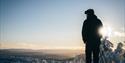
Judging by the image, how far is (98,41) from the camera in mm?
15070

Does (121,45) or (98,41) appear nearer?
(98,41)

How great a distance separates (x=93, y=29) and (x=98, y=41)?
54 centimetres

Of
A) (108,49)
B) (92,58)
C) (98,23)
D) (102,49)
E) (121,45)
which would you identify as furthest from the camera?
(121,45)

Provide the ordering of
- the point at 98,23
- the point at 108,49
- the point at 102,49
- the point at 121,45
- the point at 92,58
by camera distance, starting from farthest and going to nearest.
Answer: the point at 121,45 → the point at 108,49 → the point at 102,49 → the point at 92,58 → the point at 98,23

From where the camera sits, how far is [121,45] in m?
61.5

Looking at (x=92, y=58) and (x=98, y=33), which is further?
(x=92, y=58)

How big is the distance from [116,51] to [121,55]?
2.12m

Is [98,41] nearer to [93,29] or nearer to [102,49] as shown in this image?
[93,29]

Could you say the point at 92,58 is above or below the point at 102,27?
below

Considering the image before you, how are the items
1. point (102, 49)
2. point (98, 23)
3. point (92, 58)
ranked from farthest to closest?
point (102, 49) → point (92, 58) → point (98, 23)

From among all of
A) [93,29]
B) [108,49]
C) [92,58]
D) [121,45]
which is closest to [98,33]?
[93,29]

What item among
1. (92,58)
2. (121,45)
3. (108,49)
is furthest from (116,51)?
(92,58)

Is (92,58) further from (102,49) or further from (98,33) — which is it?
(102,49)

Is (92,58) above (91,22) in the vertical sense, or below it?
below
